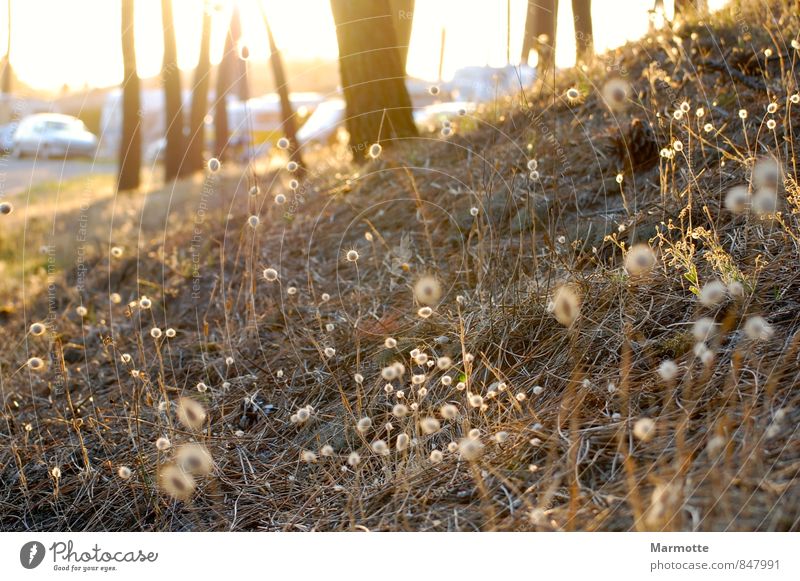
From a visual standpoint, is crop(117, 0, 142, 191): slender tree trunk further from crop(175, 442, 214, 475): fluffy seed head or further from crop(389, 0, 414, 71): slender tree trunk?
crop(175, 442, 214, 475): fluffy seed head

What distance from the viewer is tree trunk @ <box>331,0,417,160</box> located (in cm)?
525

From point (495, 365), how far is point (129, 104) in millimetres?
8015

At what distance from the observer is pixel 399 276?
3828 mm

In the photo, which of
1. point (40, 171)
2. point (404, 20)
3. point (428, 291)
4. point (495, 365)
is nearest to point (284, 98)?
point (404, 20)

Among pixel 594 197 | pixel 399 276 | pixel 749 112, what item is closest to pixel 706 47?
pixel 749 112

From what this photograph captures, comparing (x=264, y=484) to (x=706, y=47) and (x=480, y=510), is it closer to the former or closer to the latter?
(x=480, y=510)

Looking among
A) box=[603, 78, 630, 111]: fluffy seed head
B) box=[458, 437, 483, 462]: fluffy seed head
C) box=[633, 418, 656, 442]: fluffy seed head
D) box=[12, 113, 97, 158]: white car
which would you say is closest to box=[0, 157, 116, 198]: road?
box=[12, 113, 97, 158]: white car

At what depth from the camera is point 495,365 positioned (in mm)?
2885

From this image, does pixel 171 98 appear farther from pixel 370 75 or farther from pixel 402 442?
pixel 402 442

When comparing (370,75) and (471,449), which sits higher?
(370,75)

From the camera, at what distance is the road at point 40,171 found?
1490cm

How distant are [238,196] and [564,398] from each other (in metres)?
4.81

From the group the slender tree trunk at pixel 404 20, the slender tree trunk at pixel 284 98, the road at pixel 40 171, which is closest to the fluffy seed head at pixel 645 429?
the slender tree trunk at pixel 284 98
